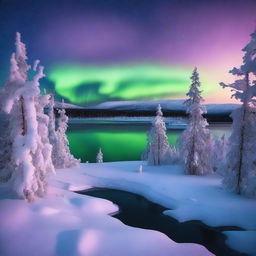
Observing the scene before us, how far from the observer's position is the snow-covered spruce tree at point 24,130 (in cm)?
1532

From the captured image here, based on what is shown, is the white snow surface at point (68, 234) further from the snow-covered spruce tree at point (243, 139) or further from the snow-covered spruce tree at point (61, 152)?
the snow-covered spruce tree at point (61, 152)

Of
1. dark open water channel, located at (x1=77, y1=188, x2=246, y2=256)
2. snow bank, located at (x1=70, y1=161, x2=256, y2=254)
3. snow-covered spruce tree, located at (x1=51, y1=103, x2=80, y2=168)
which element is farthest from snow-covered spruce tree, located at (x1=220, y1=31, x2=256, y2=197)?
snow-covered spruce tree, located at (x1=51, y1=103, x2=80, y2=168)

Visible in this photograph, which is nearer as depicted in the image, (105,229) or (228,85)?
(105,229)

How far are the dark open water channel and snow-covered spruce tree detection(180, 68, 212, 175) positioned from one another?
9.43m

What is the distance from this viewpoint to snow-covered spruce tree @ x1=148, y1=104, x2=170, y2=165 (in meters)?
42.8

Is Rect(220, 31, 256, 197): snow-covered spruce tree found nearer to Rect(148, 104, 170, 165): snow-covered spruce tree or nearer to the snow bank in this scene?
the snow bank

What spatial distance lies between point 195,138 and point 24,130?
72.1 feet

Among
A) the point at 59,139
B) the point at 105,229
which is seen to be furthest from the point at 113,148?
the point at 105,229

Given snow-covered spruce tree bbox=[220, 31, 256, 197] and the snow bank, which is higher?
snow-covered spruce tree bbox=[220, 31, 256, 197]

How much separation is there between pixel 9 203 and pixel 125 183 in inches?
647

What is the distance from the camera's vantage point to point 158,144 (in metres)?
43.2

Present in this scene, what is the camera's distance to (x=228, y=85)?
20219 millimetres

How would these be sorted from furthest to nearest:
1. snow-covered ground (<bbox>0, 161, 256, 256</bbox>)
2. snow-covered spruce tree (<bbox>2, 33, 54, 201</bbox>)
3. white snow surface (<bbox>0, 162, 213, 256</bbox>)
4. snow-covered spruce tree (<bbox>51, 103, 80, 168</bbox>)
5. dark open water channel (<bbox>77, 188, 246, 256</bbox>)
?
snow-covered spruce tree (<bbox>51, 103, 80, 168</bbox>), dark open water channel (<bbox>77, 188, 246, 256</bbox>), snow-covered spruce tree (<bbox>2, 33, 54, 201</bbox>), snow-covered ground (<bbox>0, 161, 256, 256</bbox>), white snow surface (<bbox>0, 162, 213, 256</bbox>)

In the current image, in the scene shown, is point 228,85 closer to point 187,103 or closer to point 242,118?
point 242,118
